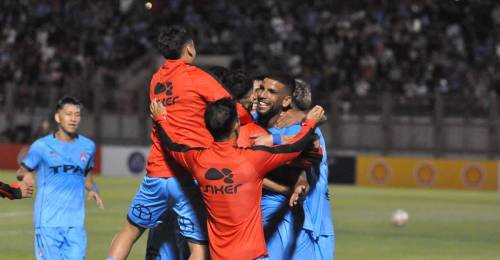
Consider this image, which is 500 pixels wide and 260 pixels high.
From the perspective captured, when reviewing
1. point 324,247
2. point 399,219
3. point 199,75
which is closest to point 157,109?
point 199,75

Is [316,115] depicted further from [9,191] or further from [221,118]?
[9,191]

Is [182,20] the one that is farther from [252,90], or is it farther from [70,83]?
[252,90]

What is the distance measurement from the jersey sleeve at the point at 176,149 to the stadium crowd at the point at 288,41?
67.4 feet

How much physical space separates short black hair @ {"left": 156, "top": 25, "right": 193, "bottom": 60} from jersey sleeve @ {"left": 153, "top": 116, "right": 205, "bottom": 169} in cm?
51

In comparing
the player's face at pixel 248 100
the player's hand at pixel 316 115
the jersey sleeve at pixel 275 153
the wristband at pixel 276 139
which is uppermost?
the player's face at pixel 248 100

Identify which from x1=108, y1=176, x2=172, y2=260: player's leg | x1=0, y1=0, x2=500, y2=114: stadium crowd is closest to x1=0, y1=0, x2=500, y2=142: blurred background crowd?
x1=0, y1=0, x2=500, y2=114: stadium crowd

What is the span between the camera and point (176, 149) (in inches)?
337

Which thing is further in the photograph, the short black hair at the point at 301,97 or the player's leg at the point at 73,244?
the player's leg at the point at 73,244

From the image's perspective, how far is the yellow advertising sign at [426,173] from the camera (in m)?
28.6

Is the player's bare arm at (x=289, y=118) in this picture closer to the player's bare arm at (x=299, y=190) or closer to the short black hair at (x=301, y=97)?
the short black hair at (x=301, y=97)

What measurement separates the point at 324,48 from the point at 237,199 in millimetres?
25259

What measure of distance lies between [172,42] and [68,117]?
2.62 m

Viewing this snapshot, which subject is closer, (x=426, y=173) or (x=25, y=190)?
(x=25, y=190)

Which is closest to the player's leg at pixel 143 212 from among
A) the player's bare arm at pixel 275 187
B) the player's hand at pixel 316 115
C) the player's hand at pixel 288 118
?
the player's bare arm at pixel 275 187
